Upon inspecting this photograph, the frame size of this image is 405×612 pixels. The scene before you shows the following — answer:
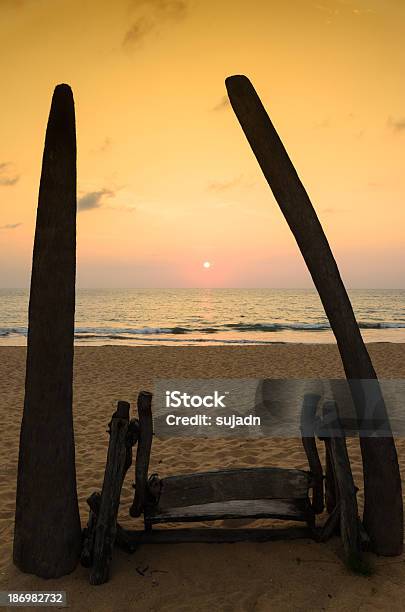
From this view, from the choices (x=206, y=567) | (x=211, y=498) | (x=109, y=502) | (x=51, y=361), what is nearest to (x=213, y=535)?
(x=206, y=567)

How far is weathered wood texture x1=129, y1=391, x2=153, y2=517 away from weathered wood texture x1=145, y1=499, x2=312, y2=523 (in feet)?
0.90

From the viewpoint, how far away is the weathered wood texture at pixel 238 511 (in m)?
5.01

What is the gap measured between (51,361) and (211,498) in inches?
86.5

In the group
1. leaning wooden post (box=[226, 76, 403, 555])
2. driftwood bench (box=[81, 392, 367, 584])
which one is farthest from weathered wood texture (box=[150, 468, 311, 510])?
leaning wooden post (box=[226, 76, 403, 555])

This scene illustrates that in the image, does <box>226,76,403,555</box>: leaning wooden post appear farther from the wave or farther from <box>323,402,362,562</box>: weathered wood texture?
the wave

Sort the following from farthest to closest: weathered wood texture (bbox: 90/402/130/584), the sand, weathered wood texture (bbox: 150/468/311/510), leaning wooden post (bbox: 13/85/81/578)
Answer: weathered wood texture (bbox: 150/468/311/510) → weathered wood texture (bbox: 90/402/130/584) → leaning wooden post (bbox: 13/85/81/578) → the sand

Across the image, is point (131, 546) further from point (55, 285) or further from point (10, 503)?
point (55, 285)

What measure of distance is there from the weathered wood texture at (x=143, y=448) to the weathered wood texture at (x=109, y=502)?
0.58ft

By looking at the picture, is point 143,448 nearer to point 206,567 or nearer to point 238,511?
point 238,511

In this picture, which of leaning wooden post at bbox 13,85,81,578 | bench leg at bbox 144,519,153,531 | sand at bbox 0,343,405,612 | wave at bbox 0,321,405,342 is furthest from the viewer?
wave at bbox 0,321,405,342

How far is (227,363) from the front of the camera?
20.7 metres

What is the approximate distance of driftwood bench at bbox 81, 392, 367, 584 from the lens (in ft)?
15.3

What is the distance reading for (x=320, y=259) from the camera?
4.64 metres

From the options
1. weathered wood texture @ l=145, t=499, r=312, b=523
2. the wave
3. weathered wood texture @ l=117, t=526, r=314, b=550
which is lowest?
the wave
